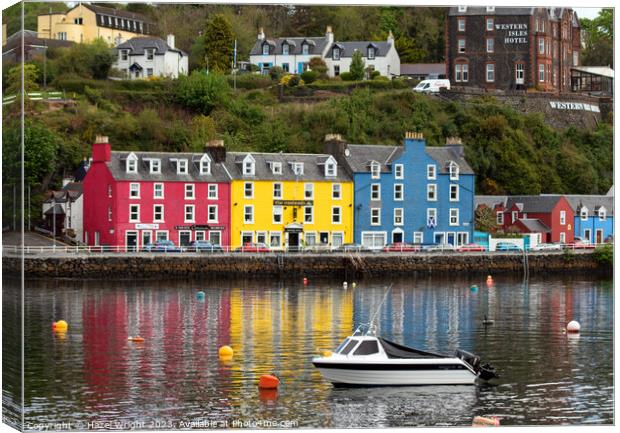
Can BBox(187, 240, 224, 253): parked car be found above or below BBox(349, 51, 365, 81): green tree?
below

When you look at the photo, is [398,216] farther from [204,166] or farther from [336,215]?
[204,166]

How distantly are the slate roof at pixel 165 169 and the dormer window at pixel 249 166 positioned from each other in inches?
24.2

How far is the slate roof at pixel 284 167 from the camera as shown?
45031 millimetres

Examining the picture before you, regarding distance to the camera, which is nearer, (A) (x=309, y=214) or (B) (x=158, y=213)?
(B) (x=158, y=213)

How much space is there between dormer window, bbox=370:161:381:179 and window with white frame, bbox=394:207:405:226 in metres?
1.64

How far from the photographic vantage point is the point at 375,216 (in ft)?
148

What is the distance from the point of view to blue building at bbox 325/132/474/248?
43719 mm

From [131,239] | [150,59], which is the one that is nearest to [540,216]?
[131,239]

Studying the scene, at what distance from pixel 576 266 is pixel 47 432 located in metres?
31.0

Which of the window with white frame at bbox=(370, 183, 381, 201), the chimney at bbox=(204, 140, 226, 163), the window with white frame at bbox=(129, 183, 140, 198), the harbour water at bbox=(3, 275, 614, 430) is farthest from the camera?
the chimney at bbox=(204, 140, 226, 163)

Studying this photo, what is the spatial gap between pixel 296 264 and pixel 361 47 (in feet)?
35.4

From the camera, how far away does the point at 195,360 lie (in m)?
21.7

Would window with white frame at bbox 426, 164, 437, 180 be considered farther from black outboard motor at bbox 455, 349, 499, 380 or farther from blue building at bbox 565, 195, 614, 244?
black outboard motor at bbox 455, 349, 499, 380

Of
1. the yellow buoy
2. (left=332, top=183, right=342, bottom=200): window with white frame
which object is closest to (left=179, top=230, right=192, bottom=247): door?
(left=332, top=183, right=342, bottom=200): window with white frame
